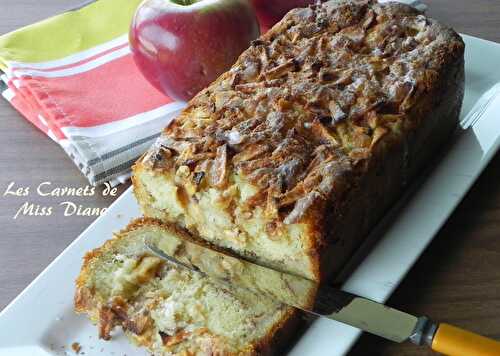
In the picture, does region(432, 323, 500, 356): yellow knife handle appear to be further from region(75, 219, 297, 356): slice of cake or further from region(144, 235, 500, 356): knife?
region(75, 219, 297, 356): slice of cake

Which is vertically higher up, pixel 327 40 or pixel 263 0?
pixel 327 40

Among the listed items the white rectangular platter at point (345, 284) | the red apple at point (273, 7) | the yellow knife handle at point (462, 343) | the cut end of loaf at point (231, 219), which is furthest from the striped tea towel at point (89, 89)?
the yellow knife handle at point (462, 343)

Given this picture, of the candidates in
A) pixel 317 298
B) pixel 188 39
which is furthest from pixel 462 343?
pixel 188 39

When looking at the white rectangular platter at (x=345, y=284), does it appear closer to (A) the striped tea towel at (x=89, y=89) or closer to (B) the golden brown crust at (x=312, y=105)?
(B) the golden brown crust at (x=312, y=105)

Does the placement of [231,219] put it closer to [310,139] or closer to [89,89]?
[310,139]

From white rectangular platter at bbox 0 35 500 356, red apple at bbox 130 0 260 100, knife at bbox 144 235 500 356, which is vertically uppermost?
red apple at bbox 130 0 260 100

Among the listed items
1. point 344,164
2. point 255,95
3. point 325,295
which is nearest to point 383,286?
point 325,295

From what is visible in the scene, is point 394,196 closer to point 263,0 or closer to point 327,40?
point 327,40

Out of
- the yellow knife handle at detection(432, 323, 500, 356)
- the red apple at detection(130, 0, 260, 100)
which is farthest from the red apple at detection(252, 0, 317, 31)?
the yellow knife handle at detection(432, 323, 500, 356)
